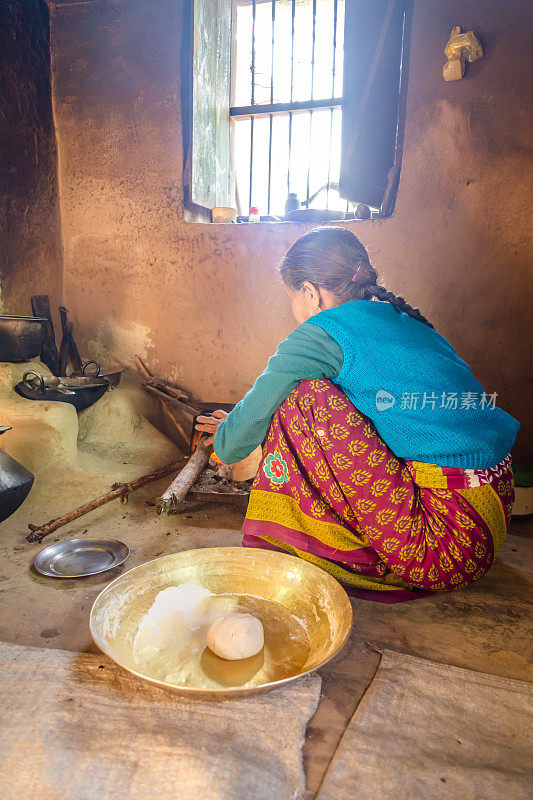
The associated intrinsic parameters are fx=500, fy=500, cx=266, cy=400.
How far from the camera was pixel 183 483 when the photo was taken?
2713 mm

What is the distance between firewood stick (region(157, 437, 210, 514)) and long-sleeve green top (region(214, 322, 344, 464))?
38.5 inches

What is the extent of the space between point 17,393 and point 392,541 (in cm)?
243

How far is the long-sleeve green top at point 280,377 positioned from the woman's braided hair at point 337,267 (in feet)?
0.76

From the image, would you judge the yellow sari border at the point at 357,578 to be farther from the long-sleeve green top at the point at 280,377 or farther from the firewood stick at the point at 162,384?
the firewood stick at the point at 162,384

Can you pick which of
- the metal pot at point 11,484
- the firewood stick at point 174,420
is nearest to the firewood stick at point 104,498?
the metal pot at point 11,484

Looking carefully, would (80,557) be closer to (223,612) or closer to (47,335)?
(223,612)

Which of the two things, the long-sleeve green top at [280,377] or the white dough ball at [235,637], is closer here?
the white dough ball at [235,637]

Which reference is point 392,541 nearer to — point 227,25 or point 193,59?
point 193,59

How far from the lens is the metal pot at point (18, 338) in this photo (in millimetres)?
2959

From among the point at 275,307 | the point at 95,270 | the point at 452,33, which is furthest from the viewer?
the point at 95,270

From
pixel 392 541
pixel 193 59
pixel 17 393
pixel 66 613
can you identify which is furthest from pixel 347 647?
pixel 193 59

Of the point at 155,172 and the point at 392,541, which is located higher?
the point at 155,172

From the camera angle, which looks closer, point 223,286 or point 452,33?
point 452,33

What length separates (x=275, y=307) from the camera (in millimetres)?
3584
